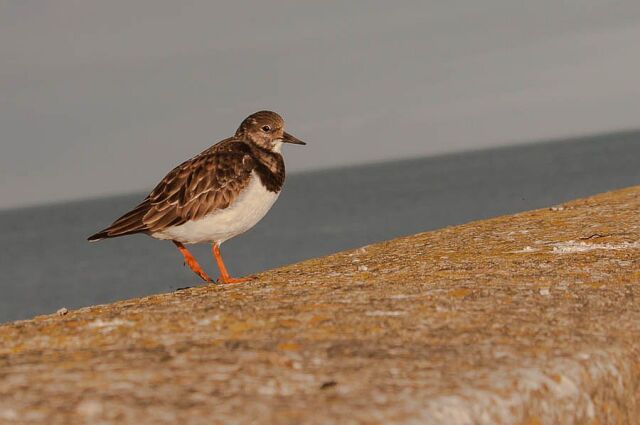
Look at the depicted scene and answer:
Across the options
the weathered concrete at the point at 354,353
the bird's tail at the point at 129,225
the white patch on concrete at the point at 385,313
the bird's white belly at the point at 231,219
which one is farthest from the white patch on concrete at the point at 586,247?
the bird's tail at the point at 129,225

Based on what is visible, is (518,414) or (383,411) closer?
(383,411)

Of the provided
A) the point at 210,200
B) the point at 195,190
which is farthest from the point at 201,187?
the point at 210,200

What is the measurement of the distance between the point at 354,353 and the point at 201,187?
19.7ft

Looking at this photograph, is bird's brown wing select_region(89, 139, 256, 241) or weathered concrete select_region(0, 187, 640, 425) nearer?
weathered concrete select_region(0, 187, 640, 425)

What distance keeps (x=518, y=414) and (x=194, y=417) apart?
5.74 ft

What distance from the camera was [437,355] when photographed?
17.3 feet

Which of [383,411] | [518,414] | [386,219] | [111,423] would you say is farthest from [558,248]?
[386,219]

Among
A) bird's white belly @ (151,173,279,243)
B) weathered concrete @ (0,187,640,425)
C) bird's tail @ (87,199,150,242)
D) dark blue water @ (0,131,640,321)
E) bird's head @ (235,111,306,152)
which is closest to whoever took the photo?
weathered concrete @ (0,187,640,425)

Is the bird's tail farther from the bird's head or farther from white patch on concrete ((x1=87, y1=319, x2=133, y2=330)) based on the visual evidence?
white patch on concrete ((x1=87, y1=319, x2=133, y2=330))

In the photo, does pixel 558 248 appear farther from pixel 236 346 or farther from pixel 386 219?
pixel 386 219

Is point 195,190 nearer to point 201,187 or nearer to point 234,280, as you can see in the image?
point 201,187

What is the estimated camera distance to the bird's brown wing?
35.5 feet

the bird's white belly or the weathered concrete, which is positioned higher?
the bird's white belly

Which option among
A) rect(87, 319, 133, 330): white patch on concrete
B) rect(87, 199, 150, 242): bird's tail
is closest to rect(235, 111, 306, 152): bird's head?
rect(87, 199, 150, 242): bird's tail
